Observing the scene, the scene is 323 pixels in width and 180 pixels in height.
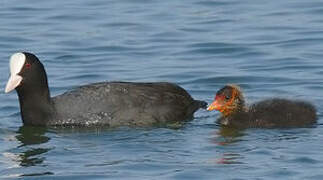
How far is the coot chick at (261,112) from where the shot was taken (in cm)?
1382

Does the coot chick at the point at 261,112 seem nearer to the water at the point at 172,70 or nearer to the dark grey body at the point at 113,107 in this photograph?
the water at the point at 172,70

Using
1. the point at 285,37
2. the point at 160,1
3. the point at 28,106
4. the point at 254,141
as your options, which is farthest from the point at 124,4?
the point at 254,141

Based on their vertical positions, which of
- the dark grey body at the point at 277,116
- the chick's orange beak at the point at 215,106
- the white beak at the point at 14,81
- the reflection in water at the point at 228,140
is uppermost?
the white beak at the point at 14,81

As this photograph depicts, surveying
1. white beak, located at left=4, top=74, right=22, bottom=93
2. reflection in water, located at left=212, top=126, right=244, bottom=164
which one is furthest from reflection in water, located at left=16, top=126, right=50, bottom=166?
reflection in water, located at left=212, top=126, right=244, bottom=164

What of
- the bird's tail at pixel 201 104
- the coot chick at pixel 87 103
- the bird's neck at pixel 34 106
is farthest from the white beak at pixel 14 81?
the bird's tail at pixel 201 104

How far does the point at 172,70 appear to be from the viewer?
17.4m

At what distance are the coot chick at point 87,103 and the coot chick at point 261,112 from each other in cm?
83

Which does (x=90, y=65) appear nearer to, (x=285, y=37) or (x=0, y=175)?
(x=285, y=37)

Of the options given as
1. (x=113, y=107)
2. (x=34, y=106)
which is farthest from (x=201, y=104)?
(x=34, y=106)

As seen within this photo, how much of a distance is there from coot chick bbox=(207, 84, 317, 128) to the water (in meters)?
0.17

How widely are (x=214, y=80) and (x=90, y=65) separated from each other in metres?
2.28

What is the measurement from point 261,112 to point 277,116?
7.6 inches

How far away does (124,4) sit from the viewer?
74.3ft

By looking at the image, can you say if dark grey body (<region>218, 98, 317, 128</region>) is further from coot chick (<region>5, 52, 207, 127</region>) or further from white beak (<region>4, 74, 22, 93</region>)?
white beak (<region>4, 74, 22, 93</region>)
